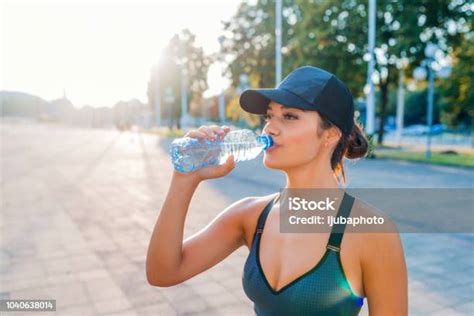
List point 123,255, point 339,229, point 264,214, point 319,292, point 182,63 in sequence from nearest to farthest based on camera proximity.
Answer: point 319,292 → point 339,229 → point 264,214 → point 123,255 → point 182,63

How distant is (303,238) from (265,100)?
677mm

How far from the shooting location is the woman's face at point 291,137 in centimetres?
197

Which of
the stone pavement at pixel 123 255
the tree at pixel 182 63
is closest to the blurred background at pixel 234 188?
the stone pavement at pixel 123 255

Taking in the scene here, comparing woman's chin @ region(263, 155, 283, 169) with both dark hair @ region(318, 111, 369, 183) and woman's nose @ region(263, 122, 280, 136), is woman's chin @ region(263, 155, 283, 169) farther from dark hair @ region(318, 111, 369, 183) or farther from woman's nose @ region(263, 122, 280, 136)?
dark hair @ region(318, 111, 369, 183)

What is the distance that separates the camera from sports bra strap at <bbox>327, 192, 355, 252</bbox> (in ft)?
6.18

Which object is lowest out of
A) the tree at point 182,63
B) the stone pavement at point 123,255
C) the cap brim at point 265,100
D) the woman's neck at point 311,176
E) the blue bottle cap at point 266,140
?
the stone pavement at point 123,255

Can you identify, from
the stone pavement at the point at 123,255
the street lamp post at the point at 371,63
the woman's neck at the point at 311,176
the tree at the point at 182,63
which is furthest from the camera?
the tree at the point at 182,63

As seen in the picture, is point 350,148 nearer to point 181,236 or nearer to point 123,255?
point 181,236

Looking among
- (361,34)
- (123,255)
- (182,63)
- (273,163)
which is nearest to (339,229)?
(273,163)

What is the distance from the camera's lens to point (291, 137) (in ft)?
6.47

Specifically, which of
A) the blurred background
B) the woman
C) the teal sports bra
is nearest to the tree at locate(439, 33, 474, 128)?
the blurred background

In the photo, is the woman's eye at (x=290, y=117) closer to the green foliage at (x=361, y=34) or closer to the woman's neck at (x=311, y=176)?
the woman's neck at (x=311, y=176)

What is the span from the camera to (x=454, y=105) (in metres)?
36.6

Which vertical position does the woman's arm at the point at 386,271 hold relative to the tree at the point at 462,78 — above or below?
below
